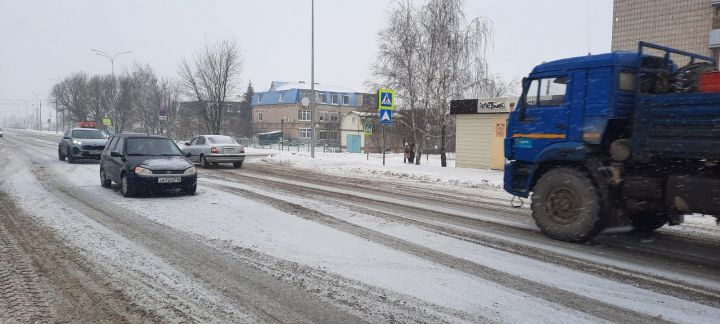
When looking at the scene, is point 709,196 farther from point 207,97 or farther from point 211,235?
point 207,97

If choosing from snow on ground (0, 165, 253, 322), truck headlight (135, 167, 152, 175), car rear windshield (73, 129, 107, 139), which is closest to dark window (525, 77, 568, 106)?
snow on ground (0, 165, 253, 322)

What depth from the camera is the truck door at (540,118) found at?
707 centimetres

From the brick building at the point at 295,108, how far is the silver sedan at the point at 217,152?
47666 mm

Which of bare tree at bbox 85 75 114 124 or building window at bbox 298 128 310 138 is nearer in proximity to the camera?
bare tree at bbox 85 75 114 124

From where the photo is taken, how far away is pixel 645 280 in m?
4.89

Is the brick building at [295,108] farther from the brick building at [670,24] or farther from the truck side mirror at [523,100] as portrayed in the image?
the truck side mirror at [523,100]

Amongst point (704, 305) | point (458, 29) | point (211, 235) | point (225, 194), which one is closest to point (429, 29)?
point (458, 29)

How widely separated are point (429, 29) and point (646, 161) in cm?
1929

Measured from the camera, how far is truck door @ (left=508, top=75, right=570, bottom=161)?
23.2 ft

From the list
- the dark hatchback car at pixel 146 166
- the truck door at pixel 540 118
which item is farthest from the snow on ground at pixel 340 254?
the truck door at pixel 540 118


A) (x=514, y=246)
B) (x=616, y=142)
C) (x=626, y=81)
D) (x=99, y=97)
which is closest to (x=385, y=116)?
(x=626, y=81)

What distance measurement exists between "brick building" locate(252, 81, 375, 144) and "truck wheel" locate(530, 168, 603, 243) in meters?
61.7

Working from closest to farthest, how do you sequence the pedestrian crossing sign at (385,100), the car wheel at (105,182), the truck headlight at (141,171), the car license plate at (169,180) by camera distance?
1. the truck headlight at (141,171)
2. the car license plate at (169,180)
3. the car wheel at (105,182)
4. the pedestrian crossing sign at (385,100)

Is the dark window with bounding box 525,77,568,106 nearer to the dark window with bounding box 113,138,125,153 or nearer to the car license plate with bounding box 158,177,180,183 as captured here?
the car license plate with bounding box 158,177,180,183
